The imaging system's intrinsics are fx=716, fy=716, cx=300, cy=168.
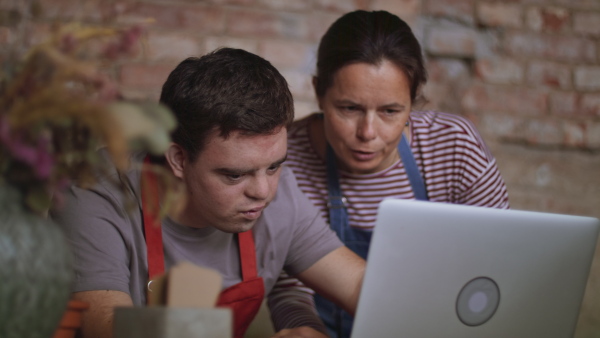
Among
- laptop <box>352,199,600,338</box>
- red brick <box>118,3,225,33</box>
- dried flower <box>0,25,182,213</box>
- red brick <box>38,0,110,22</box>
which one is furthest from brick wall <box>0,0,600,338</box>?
dried flower <box>0,25,182,213</box>

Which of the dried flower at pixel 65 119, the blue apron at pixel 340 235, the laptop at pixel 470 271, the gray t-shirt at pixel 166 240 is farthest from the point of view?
the blue apron at pixel 340 235

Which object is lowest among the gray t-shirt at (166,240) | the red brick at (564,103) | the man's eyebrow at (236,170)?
the gray t-shirt at (166,240)

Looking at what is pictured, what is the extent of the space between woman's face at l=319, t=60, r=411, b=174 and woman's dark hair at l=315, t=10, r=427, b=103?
19 millimetres

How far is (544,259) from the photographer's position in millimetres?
1062

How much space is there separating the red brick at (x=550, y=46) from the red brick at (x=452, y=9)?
0.47 ft

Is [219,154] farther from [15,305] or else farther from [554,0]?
[554,0]

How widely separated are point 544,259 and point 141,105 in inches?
27.1

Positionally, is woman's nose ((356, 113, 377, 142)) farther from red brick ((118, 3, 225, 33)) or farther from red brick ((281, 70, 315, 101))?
red brick ((118, 3, 225, 33))

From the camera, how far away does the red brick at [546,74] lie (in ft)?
7.14

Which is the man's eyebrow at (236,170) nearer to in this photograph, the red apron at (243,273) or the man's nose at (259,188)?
the man's nose at (259,188)

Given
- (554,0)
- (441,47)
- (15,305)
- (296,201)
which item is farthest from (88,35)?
(554,0)

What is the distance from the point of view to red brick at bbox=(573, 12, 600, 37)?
2199mm

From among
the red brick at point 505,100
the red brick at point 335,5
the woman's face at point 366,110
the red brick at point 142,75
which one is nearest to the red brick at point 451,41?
the red brick at point 505,100

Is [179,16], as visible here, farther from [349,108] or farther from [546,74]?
[546,74]
